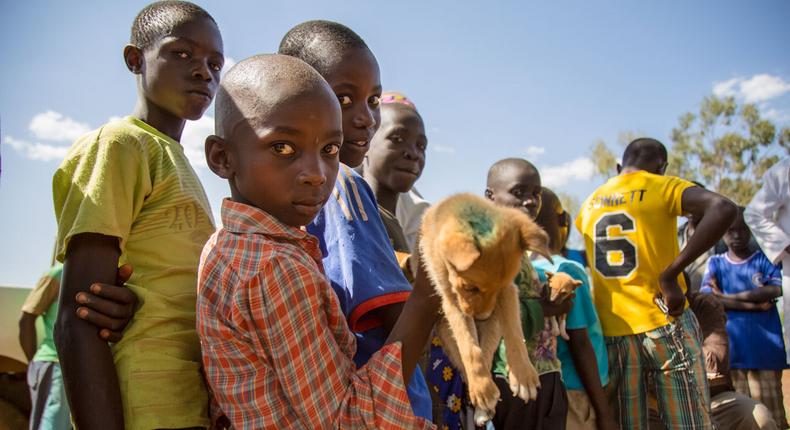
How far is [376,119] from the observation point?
2.30 metres

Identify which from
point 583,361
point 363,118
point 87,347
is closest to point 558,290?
point 583,361

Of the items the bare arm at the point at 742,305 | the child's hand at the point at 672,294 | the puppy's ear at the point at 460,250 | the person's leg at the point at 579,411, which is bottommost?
the bare arm at the point at 742,305

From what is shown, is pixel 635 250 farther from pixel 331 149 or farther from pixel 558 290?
pixel 331 149

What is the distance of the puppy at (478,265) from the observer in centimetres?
133

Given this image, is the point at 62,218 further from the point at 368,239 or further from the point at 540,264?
the point at 540,264

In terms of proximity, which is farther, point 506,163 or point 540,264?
point 506,163

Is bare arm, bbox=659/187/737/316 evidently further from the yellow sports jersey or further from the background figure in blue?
the background figure in blue

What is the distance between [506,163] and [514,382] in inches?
116

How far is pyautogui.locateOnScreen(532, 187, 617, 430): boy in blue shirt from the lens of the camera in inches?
156

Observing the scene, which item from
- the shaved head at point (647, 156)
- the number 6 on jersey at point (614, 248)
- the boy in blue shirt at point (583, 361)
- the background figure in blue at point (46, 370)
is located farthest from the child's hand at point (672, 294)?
the background figure in blue at point (46, 370)

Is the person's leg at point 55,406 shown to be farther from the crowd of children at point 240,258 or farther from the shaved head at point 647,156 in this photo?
the shaved head at point 647,156

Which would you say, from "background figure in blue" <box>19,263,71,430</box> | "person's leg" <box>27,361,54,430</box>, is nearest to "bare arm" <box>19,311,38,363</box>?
"background figure in blue" <box>19,263,71,430</box>

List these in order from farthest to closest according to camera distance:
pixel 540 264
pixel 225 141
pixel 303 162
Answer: pixel 540 264, pixel 225 141, pixel 303 162

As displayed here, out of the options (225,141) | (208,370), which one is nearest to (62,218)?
(225,141)
